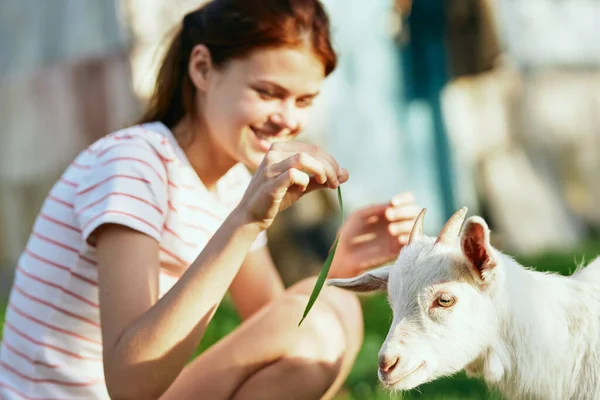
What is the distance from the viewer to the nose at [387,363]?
153 centimetres

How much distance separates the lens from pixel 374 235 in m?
2.19

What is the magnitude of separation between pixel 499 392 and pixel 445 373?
18 cm

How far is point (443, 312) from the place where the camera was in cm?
157

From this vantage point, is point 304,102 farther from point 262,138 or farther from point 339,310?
point 339,310

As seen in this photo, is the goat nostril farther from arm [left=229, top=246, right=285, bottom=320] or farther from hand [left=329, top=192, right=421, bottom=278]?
arm [left=229, top=246, right=285, bottom=320]

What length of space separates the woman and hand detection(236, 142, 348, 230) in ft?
0.17

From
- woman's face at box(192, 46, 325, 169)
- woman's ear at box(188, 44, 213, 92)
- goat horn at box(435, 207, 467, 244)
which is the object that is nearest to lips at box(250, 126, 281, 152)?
woman's face at box(192, 46, 325, 169)

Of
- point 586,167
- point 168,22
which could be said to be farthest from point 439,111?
point 586,167

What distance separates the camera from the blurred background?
520 cm

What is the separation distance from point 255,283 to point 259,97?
1.97ft

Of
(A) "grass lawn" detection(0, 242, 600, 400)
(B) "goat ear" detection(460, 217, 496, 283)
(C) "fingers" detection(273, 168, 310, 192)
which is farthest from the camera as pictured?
(A) "grass lawn" detection(0, 242, 600, 400)

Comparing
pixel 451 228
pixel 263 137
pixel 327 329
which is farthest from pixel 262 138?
pixel 451 228

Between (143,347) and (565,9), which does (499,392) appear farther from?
(565,9)

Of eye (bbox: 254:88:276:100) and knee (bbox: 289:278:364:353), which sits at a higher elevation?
eye (bbox: 254:88:276:100)
